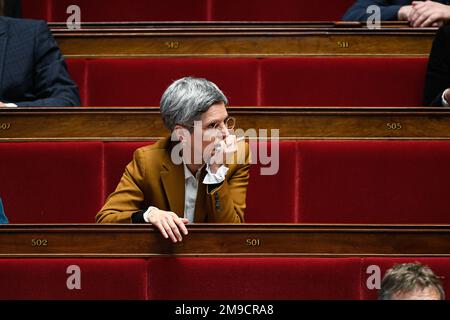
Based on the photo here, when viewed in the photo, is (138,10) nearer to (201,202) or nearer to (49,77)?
(49,77)

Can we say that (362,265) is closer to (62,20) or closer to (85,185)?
(85,185)

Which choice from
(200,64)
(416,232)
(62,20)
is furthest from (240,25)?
(416,232)

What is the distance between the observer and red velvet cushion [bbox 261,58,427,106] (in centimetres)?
102

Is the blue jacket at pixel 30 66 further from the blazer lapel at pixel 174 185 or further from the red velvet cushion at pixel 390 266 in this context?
the red velvet cushion at pixel 390 266

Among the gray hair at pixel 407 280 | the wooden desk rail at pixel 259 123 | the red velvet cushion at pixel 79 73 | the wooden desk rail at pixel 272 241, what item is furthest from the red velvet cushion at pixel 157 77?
the gray hair at pixel 407 280

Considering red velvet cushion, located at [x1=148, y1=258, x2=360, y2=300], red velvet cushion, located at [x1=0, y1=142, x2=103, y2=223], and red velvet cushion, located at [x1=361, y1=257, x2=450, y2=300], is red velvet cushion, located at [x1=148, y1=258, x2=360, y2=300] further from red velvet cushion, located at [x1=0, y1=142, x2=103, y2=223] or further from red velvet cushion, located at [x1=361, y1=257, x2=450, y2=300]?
red velvet cushion, located at [x1=0, y1=142, x2=103, y2=223]

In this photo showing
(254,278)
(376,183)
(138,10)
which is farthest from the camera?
(138,10)

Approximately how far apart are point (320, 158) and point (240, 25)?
29cm

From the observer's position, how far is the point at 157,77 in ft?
3.40

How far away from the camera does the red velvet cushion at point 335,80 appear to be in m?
1.02

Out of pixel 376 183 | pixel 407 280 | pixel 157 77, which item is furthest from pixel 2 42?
pixel 407 280

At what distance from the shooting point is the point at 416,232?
727mm

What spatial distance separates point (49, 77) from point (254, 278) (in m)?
0.37

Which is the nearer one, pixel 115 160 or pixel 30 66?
pixel 115 160
